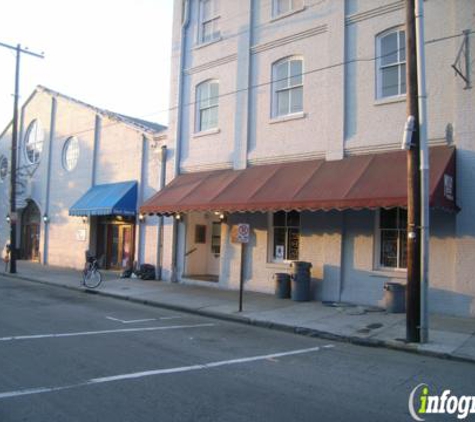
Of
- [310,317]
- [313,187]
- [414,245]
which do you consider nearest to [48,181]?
[313,187]

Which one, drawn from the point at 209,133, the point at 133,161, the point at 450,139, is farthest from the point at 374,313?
the point at 133,161

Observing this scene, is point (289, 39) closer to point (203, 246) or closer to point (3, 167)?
point (203, 246)

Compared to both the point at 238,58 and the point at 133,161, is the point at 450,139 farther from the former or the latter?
the point at 133,161

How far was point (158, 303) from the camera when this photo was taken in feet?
46.1

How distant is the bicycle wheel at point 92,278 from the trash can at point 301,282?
7.11 m

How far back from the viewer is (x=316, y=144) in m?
14.9

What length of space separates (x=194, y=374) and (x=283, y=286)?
26.4 feet

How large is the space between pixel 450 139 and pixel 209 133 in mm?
8450

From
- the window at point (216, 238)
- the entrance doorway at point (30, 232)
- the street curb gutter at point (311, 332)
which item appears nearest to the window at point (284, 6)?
the window at point (216, 238)

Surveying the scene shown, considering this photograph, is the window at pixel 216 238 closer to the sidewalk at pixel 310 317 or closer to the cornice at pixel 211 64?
the sidewalk at pixel 310 317

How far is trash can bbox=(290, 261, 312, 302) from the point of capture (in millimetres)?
14219

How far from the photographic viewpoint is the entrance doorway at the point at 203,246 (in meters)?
19.0

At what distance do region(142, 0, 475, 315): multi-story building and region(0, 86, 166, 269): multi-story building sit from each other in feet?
7.56

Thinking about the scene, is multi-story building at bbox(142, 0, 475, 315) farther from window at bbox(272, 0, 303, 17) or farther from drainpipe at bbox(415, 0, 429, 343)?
drainpipe at bbox(415, 0, 429, 343)
